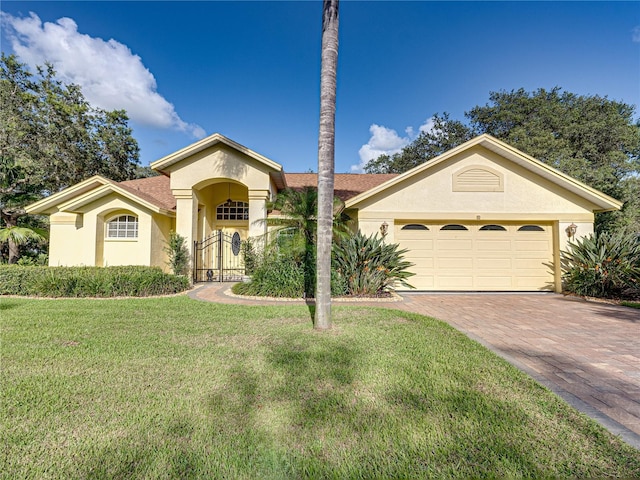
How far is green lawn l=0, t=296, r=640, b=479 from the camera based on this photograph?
214cm

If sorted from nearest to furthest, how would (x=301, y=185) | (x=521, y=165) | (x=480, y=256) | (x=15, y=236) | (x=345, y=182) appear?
1. (x=521, y=165)
2. (x=480, y=256)
3. (x=15, y=236)
4. (x=301, y=185)
5. (x=345, y=182)

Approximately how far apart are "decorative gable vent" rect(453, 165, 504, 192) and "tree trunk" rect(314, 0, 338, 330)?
7.45 metres

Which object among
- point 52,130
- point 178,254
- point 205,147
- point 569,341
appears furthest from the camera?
point 52,130

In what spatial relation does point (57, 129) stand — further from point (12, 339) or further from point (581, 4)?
point (581, 4)

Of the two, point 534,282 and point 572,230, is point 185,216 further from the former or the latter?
point 572,230

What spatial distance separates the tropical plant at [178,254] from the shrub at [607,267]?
1489 centimetres

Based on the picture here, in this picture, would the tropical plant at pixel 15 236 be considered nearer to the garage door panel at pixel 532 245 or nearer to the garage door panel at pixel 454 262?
the garage door panel at pixel 454 262

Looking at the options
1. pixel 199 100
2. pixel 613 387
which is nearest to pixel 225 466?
pixel 613 387

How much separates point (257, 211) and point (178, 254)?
145 inches

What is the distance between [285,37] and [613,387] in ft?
46.1

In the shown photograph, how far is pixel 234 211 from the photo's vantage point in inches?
586

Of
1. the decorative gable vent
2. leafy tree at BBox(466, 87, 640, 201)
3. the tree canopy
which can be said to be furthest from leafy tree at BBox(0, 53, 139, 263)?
leafy tree at BBox(466, 87, 640, 201)

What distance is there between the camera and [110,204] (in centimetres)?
1199

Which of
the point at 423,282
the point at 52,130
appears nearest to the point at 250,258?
the point at 423,282
